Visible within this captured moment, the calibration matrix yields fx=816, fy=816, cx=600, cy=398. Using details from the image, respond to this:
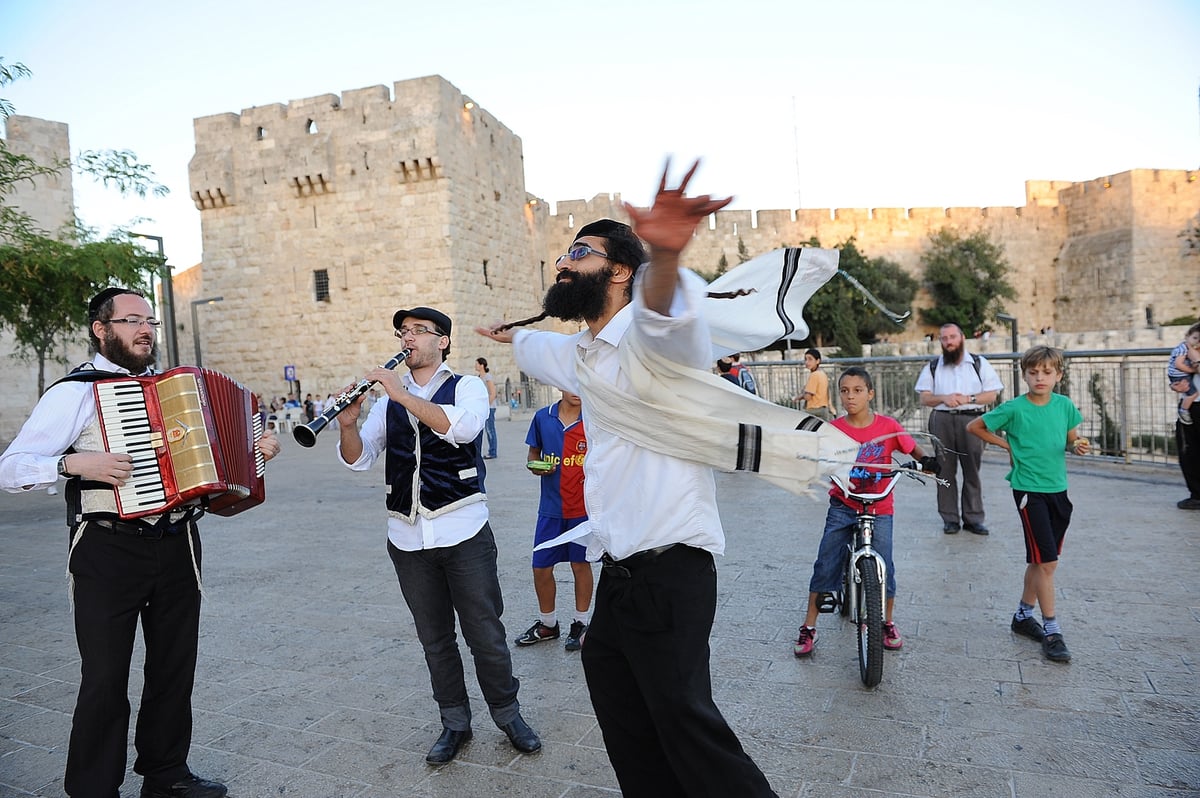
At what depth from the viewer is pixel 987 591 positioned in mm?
5383

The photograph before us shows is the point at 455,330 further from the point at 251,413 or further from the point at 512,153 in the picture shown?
the point at 251,413

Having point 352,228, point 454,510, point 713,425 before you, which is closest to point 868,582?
point 454,510

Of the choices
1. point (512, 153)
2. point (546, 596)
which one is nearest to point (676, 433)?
point (546, 596)

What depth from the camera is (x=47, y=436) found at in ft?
9.50

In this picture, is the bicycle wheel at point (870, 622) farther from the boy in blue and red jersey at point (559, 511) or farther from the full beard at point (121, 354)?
the full beard at point (121, 354)

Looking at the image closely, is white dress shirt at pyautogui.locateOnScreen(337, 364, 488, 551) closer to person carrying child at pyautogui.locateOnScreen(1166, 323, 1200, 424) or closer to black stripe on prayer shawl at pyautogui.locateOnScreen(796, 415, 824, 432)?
black stripe on prayer shawl at pyautogui.locateOnScreen(796, 415, 824, 432)

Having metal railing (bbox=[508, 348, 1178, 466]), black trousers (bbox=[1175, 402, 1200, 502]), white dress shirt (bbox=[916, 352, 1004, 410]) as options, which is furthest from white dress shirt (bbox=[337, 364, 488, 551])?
metal railing (bbox=[508, 348, 1178, 466])

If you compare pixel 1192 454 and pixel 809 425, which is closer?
pixel 809 425

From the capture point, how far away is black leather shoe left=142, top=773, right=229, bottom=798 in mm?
3100

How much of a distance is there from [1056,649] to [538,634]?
2747mm

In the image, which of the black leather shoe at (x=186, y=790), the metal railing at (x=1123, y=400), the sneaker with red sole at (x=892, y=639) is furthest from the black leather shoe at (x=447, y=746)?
the metal railing at (x=1123, y=400)

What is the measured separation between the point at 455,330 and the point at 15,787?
23.3m

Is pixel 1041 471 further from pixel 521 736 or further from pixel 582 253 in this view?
pixel 582 253

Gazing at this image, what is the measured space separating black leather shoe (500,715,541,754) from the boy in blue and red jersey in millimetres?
1193
